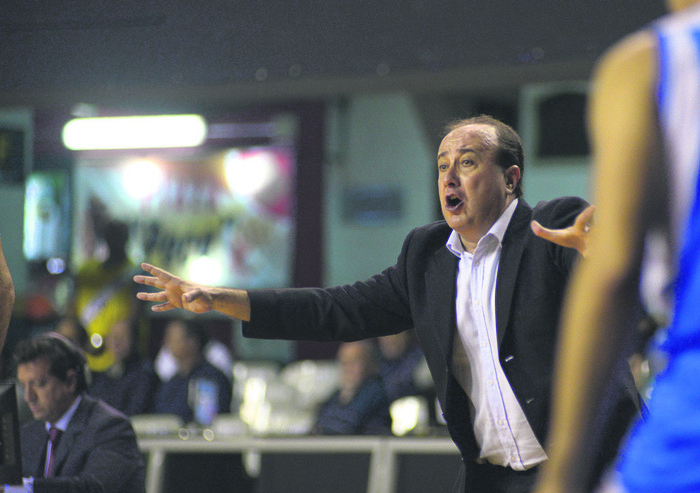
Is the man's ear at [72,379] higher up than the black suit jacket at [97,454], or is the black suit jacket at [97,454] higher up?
the man's ear at [72,379]

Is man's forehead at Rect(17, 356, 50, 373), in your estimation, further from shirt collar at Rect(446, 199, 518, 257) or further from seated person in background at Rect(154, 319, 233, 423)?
seated person in background at Rect(154, 319, 233, 423)

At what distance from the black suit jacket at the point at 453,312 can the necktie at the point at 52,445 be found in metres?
1.10

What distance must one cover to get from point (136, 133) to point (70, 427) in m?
7.76

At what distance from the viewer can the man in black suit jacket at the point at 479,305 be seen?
2.02m

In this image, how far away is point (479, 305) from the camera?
84.1 inches

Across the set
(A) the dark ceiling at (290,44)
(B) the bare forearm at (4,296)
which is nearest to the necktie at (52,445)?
(B) the bare forearm at (4,296)

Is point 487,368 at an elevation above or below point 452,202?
below

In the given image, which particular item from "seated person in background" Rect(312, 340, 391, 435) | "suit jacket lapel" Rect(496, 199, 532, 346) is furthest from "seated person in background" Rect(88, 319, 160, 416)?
"suit jacket lapel" Rect(496, 199, 532, 346)

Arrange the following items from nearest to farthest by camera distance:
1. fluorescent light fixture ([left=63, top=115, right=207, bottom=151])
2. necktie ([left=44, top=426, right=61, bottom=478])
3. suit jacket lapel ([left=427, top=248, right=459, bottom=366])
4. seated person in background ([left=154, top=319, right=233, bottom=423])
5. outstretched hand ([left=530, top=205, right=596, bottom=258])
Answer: outstretched hand ([left=530, top=205, right=596, bottom=258]) → suit jacket lapel ([left=427, top=248, right=459, bottom=366]) → necktie ([left=44, top=426, right=61, bottom=478]) → seated person in background ([left=154, top=319, right=233, bottom=423]) → fluorescent light fixture ([left=63, top=115, right=207, bottom=151])

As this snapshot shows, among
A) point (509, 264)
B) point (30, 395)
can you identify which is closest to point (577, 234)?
point (509, 264)

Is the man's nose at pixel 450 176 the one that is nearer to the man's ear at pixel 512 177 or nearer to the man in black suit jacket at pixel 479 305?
the man in black suit jacket at pixel 479 305

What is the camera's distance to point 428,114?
896 centimetres

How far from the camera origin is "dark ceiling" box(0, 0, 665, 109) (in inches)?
165

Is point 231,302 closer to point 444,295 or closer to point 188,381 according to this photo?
point 444,295
